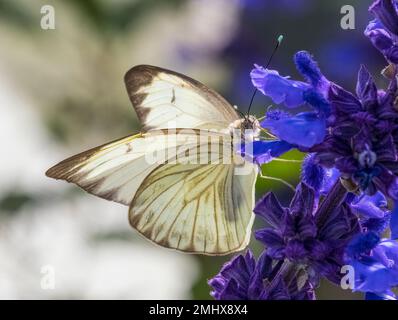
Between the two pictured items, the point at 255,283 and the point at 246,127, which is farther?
the point at 246,127

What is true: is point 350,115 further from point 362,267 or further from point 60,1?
point 60,1

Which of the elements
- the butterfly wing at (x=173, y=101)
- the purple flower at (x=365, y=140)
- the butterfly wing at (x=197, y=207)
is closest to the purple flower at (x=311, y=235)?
the purple flower at (x=365, y=140)

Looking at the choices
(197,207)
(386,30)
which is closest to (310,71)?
(386,30)

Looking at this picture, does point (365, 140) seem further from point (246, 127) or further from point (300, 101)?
point (246, 127)

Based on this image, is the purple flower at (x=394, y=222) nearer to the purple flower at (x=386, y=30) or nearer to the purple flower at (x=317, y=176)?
the purple flower at (x=317, y=176)
